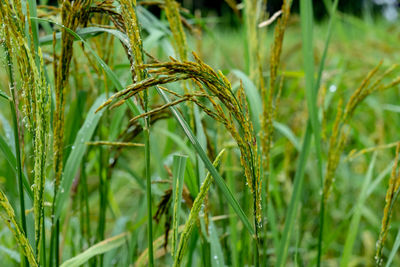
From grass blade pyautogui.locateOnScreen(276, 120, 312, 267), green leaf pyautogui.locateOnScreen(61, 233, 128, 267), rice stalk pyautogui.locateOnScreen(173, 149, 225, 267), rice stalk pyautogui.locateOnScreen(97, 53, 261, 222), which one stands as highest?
rice stalk pyautogui.locateOnScreen(97, 53, 261, 222)

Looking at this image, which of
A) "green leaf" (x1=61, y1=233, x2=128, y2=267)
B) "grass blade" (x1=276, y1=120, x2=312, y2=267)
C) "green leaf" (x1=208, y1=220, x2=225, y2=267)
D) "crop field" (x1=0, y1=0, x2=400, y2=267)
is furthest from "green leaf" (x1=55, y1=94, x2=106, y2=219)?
"grass blade" (x1=276, y1=120, x2=312, y2=267)

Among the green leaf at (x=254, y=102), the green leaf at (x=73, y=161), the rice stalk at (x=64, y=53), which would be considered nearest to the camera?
the rice stalk at (x=64, y=53)

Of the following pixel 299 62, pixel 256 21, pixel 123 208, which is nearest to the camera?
pixel 256 21

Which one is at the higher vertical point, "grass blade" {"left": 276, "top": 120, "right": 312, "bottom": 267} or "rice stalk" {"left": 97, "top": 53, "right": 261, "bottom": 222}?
"rice stalk" {"left": 97, "top": 53, "right": 261, "bottom": 222}

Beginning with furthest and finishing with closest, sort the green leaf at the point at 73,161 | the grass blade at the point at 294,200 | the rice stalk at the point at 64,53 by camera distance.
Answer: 1. the grass blade at the point at 294,200
2. the green leaf at the point at 73,161
3. the rice stalk at the point at 64,53

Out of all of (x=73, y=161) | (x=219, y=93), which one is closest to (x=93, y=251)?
(x=73, y=161)

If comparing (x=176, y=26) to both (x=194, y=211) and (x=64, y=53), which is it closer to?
(x=64, y=53)

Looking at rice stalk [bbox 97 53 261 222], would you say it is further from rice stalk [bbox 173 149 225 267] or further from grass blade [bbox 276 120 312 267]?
grass blade [bbox 276 120 312 267]

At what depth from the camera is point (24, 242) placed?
0.52 metres

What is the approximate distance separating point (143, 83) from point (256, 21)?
614 millimetres

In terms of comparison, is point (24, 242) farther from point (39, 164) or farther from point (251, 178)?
point (251, 178)

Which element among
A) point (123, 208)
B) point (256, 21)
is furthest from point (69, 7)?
point (123, 208)

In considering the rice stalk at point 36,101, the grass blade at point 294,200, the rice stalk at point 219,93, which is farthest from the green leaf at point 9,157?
the grass blade at point 294,200

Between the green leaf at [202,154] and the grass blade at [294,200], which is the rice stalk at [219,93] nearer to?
the green leaf at [202,154]
